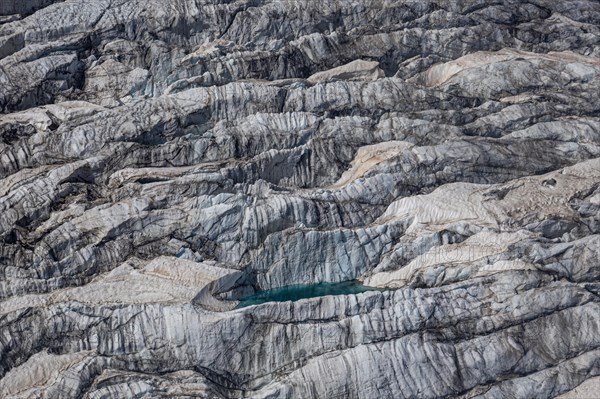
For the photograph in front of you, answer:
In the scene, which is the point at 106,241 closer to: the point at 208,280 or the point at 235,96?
the point at 208,280

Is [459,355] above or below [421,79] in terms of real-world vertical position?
below

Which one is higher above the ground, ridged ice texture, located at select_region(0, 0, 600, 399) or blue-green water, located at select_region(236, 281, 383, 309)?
ridged ice texture, located at select_region(0, 0, 600, 399)

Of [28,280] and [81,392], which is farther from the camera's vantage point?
[28,280]

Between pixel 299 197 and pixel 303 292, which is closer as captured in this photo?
pixel 303 292

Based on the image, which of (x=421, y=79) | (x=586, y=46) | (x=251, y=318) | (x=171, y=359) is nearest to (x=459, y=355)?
(x=251, y=318)

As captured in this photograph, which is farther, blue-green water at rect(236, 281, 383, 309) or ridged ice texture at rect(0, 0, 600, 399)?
blue-green water at rect(236, 281, 383, 309)

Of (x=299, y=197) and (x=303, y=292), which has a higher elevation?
(x=299, y=197)
